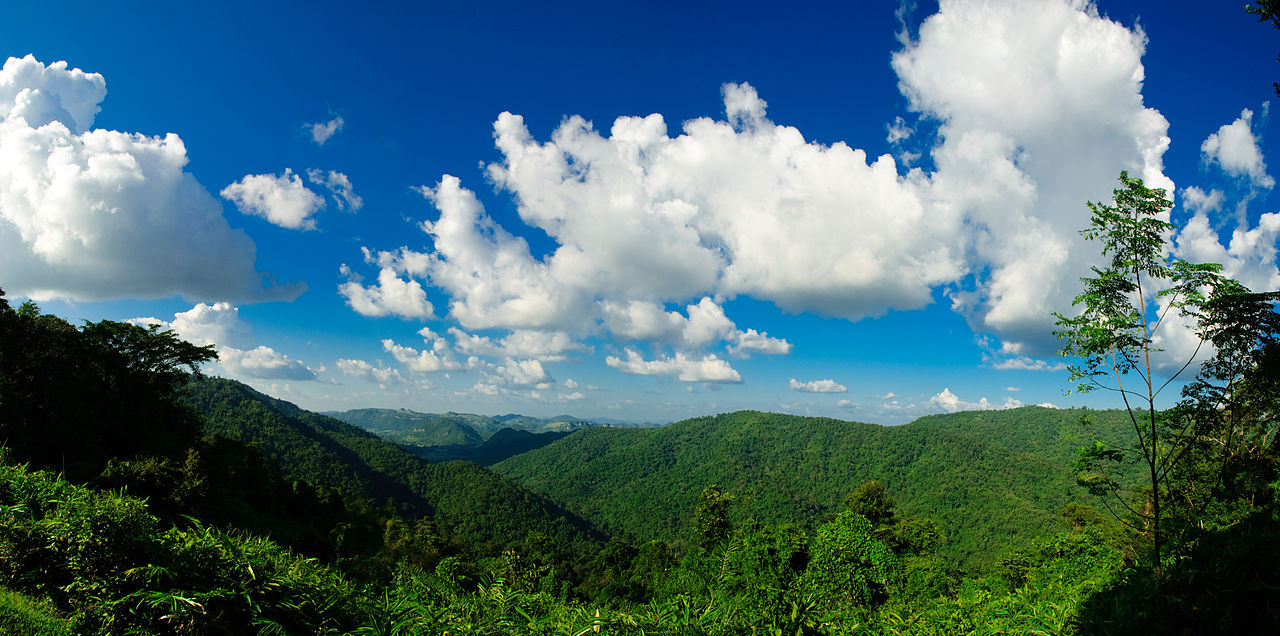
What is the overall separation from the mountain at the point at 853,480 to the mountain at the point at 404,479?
30.1 meters

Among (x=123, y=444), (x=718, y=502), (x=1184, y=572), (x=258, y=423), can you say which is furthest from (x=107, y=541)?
(x=258, y=423)

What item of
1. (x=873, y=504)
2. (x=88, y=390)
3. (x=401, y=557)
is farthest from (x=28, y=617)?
(x=873, y=504)

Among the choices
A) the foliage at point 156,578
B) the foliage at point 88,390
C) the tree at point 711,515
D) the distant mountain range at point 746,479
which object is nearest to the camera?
the foliage at point 156,578

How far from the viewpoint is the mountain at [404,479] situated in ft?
296

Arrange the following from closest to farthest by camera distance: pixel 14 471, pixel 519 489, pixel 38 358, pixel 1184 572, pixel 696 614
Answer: pixel 696 614
pixel 1184 572
pixel 14 471
pixel 38 358
pixel 519 489

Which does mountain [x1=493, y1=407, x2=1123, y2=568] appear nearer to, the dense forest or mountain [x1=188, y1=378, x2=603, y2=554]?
mountain [x1=188, y1=378, x2=603, y2=554]

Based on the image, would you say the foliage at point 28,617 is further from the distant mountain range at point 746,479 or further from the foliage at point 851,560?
the distant mountain range at point 746,479

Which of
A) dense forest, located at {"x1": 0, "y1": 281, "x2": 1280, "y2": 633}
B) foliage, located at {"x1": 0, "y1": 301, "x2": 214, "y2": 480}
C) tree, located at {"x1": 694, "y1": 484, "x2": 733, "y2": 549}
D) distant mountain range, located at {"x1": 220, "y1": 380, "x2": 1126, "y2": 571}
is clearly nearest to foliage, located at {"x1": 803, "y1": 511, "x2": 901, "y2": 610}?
dense forest, located at {"x1": 0, "y1": 281, "x2": 1280, "y2": 633}

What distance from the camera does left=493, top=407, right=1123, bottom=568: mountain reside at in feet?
339

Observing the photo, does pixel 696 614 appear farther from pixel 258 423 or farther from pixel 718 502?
pixel 258 423

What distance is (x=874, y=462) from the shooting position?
161m

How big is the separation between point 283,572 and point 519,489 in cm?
12298

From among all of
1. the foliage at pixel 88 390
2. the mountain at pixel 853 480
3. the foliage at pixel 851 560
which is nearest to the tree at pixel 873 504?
the foliage at pixel 851 560

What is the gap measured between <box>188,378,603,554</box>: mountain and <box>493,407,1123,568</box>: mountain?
30.1 metres
